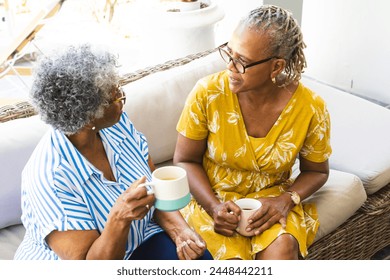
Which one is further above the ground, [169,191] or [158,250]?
[169,191]

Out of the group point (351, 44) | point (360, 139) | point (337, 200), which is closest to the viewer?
point (337, 200)

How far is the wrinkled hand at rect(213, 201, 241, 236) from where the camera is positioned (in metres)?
1.81

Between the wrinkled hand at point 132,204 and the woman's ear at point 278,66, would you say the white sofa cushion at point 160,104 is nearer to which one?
the woman's ear at point 278,66

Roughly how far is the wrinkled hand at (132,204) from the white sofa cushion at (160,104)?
0.76 metres

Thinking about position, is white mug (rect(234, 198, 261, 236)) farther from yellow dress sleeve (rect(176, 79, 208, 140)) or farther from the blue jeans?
yellow dress sleeve (rect(176, 79, 208, 140))

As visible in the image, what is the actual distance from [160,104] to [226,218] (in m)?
0.64

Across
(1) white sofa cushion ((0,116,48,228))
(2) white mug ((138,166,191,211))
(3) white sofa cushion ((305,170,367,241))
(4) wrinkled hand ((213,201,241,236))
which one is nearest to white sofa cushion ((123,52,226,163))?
(1) white sofa cushion ((0,116,48,228))

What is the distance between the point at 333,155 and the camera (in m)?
2.34

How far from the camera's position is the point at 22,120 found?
6.70ft

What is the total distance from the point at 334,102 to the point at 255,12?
0.93 metres

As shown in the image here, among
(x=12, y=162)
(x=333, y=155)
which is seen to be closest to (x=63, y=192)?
(x=12, y=162)

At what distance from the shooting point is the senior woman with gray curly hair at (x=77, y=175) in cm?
146

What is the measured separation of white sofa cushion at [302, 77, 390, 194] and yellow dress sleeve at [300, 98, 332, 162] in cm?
38

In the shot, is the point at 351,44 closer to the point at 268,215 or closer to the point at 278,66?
the point at 278,66
